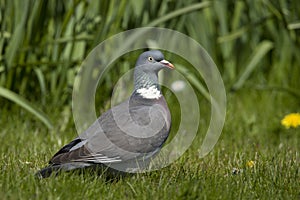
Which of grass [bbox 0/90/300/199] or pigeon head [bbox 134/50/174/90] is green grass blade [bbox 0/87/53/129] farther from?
pigeon head [bbox 134/50/174/90]

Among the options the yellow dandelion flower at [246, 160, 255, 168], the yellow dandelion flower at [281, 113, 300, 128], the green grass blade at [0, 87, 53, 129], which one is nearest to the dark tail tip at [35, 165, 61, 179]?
the yellow dandelion flower at [246, 160, 255, 168]

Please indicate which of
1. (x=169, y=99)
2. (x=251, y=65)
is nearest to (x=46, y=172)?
(x=169, y=99)

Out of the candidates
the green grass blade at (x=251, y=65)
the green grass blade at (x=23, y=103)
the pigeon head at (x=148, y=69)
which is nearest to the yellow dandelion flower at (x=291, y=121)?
the green grass blade at (x=251, y=65)

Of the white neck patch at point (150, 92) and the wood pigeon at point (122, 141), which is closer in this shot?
the wood pigeon at point (122, 141)

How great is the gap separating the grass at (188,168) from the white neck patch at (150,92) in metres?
0.42

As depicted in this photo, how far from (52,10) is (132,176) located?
2.13 meters

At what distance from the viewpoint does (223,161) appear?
3764 millimetres

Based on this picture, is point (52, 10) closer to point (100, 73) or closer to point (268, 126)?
point (100, 73)

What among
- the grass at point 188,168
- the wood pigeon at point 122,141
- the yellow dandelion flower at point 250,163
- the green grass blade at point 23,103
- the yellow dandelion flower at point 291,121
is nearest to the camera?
the grass at point 188,168

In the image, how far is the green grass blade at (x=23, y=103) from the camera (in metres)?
4.35

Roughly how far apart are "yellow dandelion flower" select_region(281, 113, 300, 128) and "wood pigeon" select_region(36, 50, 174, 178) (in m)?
1.71

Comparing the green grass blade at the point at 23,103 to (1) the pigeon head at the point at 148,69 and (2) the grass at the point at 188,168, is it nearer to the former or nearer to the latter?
(2) the grass at the point at 188,168

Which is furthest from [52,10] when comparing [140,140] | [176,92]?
[140,140]

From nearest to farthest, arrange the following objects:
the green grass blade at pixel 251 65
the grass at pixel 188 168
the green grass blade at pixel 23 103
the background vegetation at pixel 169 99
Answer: the grass at pixel 188 168, the background vegetation at pixel 169 99, the green grass blade at pixel 23 103, the green grass blade at pixel 251 65
